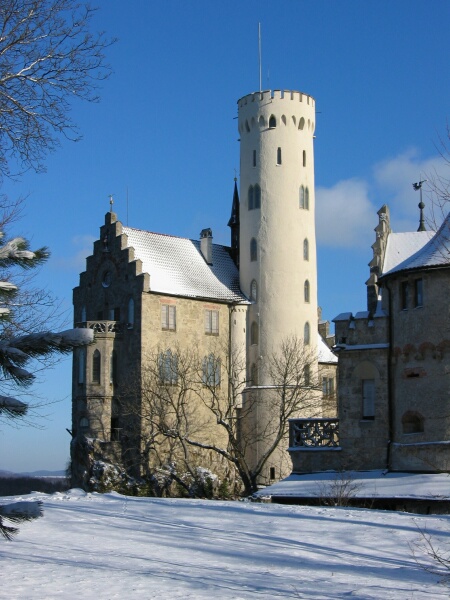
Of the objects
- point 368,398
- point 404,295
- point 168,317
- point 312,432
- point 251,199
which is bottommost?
point 312,432

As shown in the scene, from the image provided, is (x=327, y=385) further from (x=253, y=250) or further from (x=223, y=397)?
(x=253, y=250)

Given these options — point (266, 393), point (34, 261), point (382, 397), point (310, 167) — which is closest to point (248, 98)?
point (310, 167)

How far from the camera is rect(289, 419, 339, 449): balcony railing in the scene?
35.1 meters

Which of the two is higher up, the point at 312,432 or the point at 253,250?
the point at 253,250

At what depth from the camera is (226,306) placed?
59.8 meters

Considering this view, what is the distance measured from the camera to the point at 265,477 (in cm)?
5581

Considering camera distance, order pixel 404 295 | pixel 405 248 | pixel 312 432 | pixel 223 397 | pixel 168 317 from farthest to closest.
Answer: pixel 223 397, pixel 168 317, pixel 405 248, pixel 312 432, pixel 404 295

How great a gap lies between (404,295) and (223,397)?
26.5 metres

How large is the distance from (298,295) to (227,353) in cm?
544

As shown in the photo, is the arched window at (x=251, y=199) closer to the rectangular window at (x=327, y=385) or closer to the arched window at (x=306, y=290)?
the arched window at (x=306, y=290)

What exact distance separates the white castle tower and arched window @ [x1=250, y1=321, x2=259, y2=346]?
59mm

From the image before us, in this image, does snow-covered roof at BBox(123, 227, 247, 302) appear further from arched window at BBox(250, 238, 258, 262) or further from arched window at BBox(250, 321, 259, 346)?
arched window at BBox(250, 238, 258, 262)

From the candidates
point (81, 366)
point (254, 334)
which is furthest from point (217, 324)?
point (81, 366)

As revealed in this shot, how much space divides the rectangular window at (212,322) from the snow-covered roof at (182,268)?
89 cm
